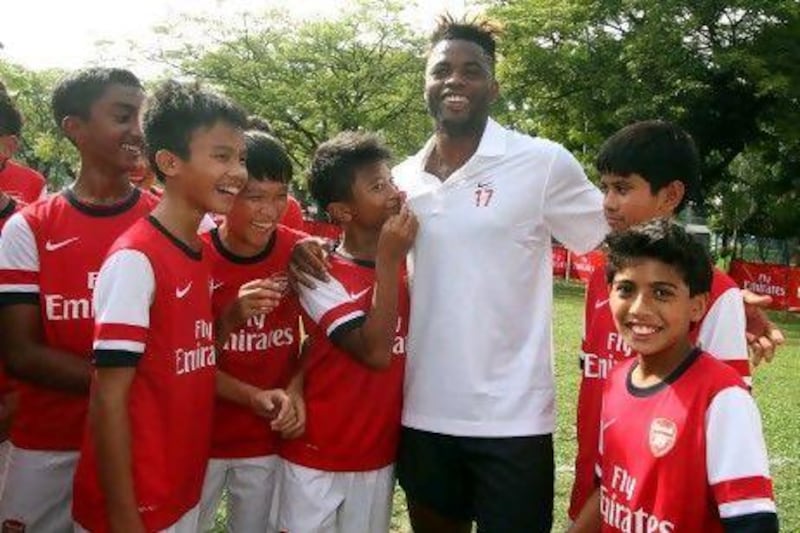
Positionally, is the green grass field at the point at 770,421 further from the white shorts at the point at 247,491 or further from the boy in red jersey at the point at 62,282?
the boy in red jersey at the point at 62,282

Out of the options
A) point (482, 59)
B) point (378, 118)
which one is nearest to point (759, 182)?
point (378, 118)

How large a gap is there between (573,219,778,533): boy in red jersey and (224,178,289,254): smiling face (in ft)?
3.96

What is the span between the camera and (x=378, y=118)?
1119 inches

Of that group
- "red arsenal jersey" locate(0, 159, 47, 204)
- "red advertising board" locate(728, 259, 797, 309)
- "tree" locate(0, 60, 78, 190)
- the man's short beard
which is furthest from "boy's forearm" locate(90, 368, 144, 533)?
"tree" locate(0, 60, 78, 190)

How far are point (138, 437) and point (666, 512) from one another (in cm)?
145

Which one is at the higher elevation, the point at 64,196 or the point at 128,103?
the point at 128,103

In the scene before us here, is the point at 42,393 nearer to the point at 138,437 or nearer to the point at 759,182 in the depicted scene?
the point at 138,437

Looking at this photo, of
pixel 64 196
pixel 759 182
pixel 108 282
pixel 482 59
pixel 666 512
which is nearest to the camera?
pixel 666 512

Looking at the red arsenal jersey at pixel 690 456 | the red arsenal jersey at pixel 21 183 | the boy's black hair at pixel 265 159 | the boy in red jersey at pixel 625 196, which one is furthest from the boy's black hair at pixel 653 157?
the red arsenal jersey at pixel 21 183

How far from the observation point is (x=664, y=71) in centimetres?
2214

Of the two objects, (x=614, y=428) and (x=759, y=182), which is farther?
(x=759, y=182)

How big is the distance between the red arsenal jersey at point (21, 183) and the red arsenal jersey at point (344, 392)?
9.25ft

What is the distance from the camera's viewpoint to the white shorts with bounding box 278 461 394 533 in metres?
2.99

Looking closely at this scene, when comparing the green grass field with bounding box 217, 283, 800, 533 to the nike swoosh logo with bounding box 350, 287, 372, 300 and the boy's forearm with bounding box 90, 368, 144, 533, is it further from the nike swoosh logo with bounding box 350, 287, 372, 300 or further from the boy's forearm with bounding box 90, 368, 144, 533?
the boy's forearm with bounding box 90, 368, 144, 533
